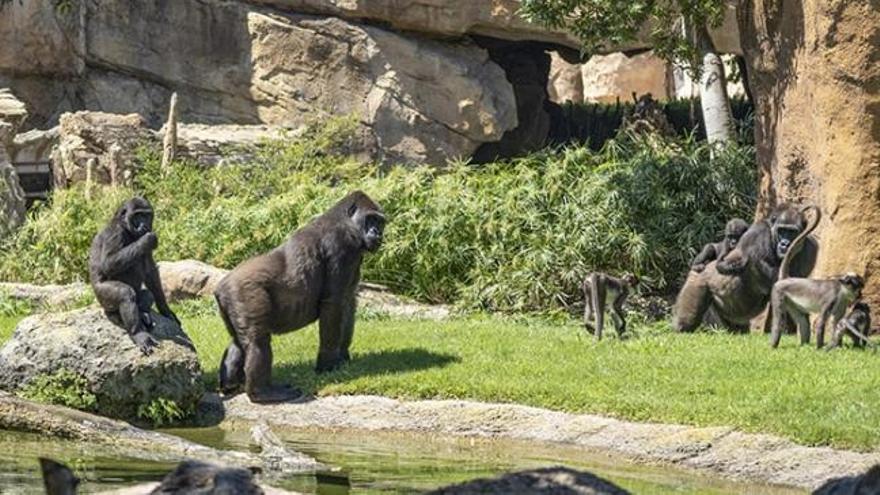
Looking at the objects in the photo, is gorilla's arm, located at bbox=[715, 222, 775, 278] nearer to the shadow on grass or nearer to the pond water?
the shadow on grass

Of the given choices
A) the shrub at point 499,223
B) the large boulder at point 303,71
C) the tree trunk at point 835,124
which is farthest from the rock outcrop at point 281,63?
the tree trunk at point 835,124

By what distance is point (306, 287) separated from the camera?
15.9 m

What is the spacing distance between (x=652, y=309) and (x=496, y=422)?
7.33m

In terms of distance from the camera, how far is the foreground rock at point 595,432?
12719 mm

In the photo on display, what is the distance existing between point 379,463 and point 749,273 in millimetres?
6676

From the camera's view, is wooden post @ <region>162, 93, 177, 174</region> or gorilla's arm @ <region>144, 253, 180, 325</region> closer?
gorilla's arm @ <region>144, 253, 180, 325</region>

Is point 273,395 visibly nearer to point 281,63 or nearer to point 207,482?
point 207,482

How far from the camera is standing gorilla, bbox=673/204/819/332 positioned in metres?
18.7

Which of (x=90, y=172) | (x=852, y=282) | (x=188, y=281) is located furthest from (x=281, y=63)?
(x=852, y=282)

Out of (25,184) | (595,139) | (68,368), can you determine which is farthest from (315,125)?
(68,368)

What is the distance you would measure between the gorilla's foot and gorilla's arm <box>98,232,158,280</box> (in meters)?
1.45

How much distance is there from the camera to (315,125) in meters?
29.3

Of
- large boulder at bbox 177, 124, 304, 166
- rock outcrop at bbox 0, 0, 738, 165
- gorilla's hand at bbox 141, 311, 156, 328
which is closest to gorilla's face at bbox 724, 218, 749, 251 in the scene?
gorilla's hand at bbox 141, 311, 156, 328

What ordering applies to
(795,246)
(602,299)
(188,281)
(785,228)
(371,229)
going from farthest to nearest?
(188,281)
(795,246)
(785,228)
(602,299)
(371,229)
